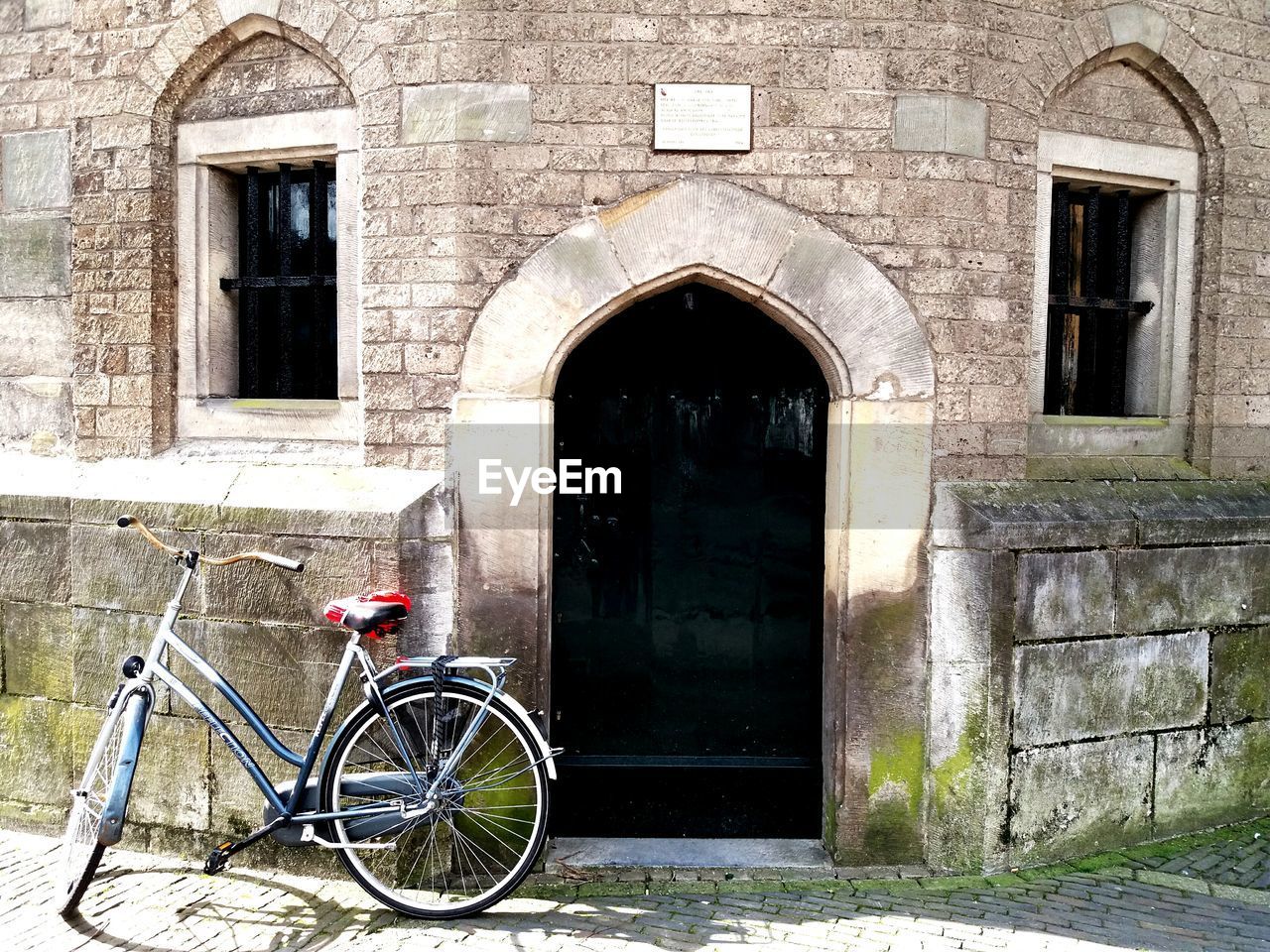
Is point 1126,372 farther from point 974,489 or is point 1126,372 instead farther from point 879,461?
point 879,461

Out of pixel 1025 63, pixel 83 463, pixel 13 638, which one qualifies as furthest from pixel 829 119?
pixel 13 638

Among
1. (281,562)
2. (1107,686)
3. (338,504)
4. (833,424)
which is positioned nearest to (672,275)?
(833,424)

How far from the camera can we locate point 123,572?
4254mm

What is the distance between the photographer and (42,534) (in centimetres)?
445

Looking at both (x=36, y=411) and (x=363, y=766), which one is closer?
(x=363, y=766)

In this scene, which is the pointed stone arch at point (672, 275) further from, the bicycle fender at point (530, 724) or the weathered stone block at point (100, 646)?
the weathered stone block at point (100, 646)

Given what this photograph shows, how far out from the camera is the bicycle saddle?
11.6 ft

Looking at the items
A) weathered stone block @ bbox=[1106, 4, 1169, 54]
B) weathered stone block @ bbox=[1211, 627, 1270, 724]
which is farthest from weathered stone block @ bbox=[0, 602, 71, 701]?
weathered stone block @ bbox=[1106, 4, 1169, 54]

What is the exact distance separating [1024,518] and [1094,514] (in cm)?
39

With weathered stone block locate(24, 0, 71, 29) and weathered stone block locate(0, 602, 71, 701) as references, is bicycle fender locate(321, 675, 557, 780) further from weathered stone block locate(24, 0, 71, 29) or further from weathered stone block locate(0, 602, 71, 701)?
weathered stone block locate(24, 0, 71, 29)

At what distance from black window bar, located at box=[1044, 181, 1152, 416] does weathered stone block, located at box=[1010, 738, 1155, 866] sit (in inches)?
64.2

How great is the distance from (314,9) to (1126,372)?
164 inches

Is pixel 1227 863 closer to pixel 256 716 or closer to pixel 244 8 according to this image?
pixel 256 716

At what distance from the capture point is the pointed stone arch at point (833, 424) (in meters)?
3.95
